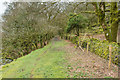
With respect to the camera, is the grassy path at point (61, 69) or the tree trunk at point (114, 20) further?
the tree trunk at point (114, 20)

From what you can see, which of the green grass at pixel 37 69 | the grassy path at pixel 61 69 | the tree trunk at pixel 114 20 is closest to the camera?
the grassy path at pixel 61 69

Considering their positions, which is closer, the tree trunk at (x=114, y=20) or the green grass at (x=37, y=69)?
the green grass at (x=37, y=69)

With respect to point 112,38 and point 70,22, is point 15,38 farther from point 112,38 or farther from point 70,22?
point 70,22

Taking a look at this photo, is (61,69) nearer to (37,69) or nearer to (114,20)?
(37,69)

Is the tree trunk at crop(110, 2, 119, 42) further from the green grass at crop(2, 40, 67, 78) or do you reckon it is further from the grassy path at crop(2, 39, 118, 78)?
the green grass at crop(2, 40, 67, 78)

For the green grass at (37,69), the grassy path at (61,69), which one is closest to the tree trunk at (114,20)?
the grassy path at (61,69)

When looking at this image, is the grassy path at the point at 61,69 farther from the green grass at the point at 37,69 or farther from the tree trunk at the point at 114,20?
the tree trunk at the point at 114,20

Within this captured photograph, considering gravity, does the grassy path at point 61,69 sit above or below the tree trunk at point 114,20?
below

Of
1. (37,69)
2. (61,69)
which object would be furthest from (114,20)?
(37,69)

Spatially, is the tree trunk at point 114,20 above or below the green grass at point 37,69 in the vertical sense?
above

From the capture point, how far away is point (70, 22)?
16078 mm

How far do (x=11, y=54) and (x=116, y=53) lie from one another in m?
9.80

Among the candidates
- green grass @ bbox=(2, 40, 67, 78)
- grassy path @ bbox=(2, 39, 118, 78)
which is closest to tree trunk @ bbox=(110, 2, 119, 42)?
grassy path @ bbox=(2, 39, 118, 78)

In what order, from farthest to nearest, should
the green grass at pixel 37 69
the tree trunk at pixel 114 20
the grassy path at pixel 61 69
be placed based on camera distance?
the tree trunk at pixel 114 20 < the green grass at pixel 37 69 < the grassy path at pixel 61 69
